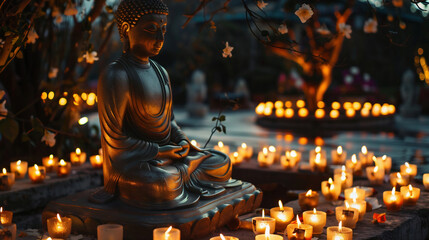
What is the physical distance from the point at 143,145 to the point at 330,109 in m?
7.78

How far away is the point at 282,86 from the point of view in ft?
53.5

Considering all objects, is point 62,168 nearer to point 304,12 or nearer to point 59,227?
point 59,227

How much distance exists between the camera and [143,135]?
3279 millimetres

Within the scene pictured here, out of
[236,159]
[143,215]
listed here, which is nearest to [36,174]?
[143,215]

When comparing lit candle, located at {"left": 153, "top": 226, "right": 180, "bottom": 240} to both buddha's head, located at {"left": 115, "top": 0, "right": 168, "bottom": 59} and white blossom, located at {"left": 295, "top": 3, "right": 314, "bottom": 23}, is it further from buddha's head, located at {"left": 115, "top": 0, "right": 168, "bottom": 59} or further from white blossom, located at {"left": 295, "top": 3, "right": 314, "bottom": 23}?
white blossom, located at {"left": 295, "top": 3, "right": 314, "bottom": 23}

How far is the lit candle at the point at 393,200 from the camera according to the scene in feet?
10.7

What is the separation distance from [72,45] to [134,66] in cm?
165

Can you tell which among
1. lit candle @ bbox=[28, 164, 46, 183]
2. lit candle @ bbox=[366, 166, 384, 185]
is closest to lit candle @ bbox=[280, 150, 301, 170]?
lit candle @ bbox=[366, 166, 384, 185]

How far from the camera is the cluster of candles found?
10.3 m

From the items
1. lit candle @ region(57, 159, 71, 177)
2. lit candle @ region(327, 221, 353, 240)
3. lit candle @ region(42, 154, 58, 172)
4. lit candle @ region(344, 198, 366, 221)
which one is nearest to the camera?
lit candle @ region(327, 221, 353, 240)

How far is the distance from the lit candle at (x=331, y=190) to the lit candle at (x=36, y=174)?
6.70ft

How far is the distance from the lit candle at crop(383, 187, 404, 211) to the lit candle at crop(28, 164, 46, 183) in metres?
2.42

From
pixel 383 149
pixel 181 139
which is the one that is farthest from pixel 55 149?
pixel 383 149

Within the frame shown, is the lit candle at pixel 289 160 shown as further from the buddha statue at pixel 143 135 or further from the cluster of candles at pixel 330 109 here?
the cluster of candles at pixel 330 109
